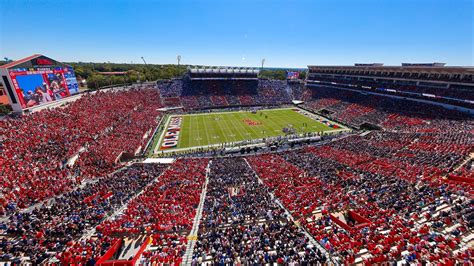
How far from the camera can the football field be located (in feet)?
142

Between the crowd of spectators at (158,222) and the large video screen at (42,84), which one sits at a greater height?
the large video screen at (42,84)

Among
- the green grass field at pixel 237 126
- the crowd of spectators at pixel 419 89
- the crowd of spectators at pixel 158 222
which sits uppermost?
the crowd of spectators at pixel 419 89

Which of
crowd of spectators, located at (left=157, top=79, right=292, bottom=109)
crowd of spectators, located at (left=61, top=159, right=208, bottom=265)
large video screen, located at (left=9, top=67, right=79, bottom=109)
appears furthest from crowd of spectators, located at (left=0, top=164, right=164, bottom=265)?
crowd of spectators, located at (left=157, top=79, right=292, bottom=109)

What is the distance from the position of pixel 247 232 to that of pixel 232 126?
38.5 metres

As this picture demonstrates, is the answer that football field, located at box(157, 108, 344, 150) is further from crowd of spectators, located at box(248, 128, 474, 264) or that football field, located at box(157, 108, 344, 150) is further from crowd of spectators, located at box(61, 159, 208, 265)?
crowd of spectators, located at box(61, 159, 208, 265)

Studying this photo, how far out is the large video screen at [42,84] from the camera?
113ft

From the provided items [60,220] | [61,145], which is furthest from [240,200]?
[61,145]

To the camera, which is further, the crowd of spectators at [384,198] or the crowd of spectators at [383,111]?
the crowd of spectators at [383,111]

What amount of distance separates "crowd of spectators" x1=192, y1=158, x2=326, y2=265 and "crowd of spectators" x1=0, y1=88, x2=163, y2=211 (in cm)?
1557

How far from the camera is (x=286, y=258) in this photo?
38.8 feet

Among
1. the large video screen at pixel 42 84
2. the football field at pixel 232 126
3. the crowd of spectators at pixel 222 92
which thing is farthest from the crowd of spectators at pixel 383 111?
the large video screen at pixel 42 84

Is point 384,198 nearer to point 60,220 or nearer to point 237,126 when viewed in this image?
point 60,220

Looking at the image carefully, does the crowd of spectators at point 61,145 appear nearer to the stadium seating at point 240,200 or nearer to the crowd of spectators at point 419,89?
the stadium seating at point 240,200

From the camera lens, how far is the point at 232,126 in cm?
5197
